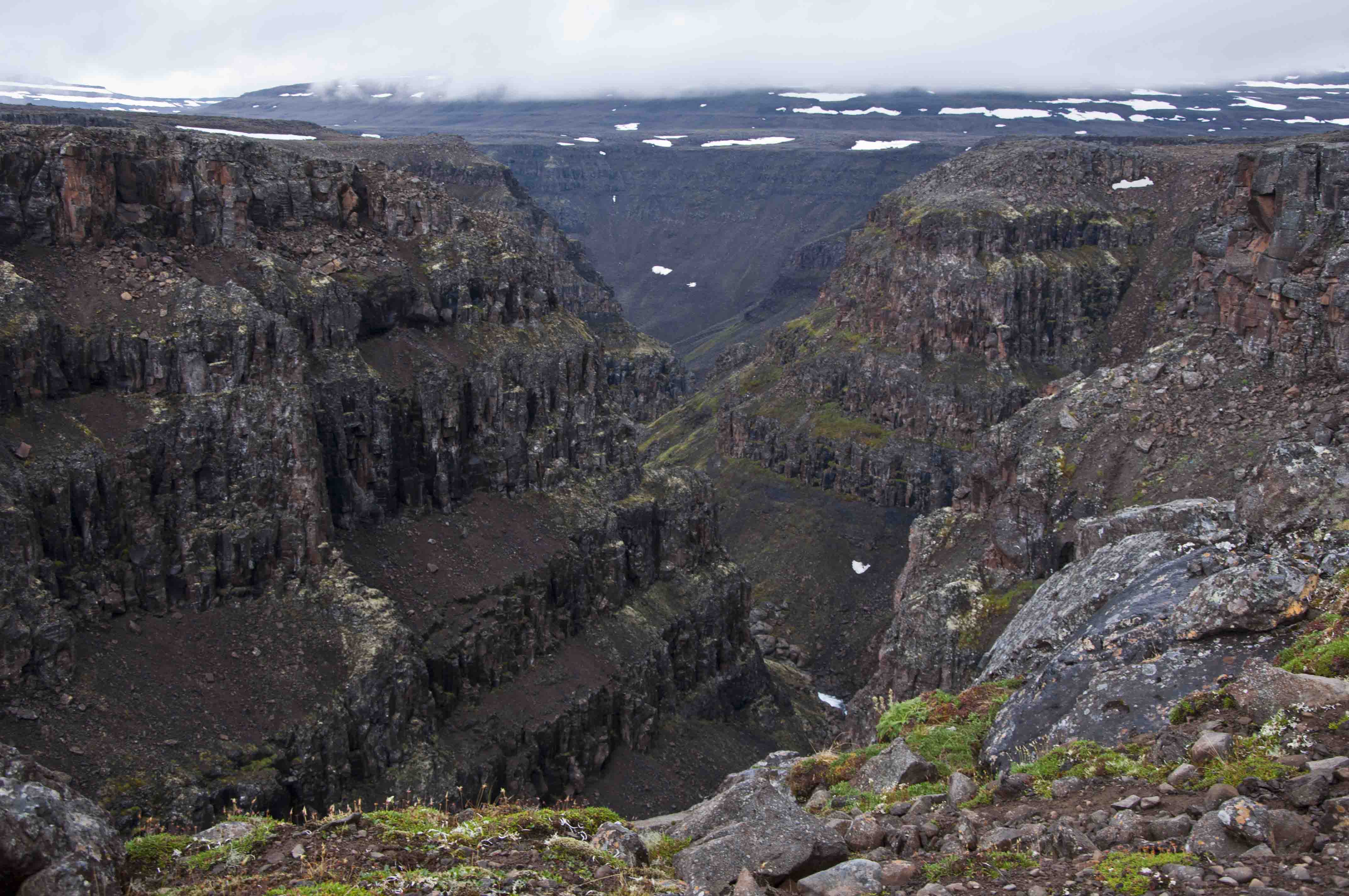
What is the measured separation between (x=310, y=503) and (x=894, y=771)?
39.8 meters

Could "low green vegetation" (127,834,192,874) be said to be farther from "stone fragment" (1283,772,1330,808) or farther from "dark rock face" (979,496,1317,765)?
"stone fragment" (1283,772,1330,808)

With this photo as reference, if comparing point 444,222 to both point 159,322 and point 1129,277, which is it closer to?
point 159,322

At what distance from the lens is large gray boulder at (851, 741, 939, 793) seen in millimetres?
18641

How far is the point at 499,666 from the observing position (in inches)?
2276

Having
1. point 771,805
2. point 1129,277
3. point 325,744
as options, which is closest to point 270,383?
point 325,744

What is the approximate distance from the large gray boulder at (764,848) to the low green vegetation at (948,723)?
4604mm

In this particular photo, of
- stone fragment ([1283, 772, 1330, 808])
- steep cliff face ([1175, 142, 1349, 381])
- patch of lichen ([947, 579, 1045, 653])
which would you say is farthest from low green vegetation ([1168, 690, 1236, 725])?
steep cliff face ([1175, 142, 1349, 381])

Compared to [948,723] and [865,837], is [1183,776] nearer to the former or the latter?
[865,837]

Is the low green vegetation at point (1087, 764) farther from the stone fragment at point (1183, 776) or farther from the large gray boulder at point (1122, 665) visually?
the large gray boulder at point (1122, 665)

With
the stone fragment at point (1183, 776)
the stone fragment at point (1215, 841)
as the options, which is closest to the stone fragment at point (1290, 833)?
the stone fragment at point (1215, 841)

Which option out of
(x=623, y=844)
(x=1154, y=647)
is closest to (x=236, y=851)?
(x=623, y=844)

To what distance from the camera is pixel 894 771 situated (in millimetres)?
18922

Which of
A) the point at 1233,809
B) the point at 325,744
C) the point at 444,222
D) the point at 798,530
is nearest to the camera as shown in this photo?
the point at 1233,809

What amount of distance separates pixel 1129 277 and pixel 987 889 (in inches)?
4569
